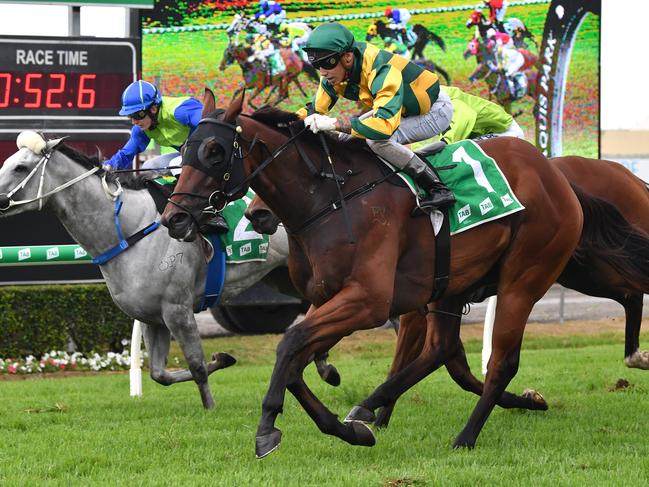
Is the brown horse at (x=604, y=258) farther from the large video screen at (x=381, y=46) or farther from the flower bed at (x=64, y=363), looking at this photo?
the large video screen at (x=381, y=46)

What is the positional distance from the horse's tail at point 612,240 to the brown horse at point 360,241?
0.41 metres

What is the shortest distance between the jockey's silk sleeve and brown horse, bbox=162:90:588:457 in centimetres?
25

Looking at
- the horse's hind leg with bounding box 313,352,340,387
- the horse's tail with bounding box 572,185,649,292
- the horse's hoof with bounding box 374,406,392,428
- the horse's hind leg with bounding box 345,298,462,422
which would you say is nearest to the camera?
the horse's hind leg with bounding box 345,298,462,422

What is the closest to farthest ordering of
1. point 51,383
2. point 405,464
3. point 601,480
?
point 601,480, point 405,464, point 51,383

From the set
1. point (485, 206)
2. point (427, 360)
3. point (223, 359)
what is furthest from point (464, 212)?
point (223, 359)

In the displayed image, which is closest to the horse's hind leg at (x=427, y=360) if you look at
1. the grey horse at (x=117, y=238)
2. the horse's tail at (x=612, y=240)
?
the horse's tail at (x=612, y=240)

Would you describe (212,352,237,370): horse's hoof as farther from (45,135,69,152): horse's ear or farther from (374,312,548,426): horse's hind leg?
(45,135,69,152): horse's ear

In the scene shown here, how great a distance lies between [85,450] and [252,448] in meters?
0.80

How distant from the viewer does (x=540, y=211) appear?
574 cm

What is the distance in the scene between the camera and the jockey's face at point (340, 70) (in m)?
5.34

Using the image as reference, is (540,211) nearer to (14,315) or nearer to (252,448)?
(252,448)

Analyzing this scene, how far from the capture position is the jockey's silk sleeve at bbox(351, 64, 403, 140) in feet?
16.9

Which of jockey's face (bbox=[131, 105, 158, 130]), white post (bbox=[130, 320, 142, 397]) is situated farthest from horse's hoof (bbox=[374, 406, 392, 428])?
jockey's face (bbox=[131, 105, 158, 130])

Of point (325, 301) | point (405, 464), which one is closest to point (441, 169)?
point (325, 301)
